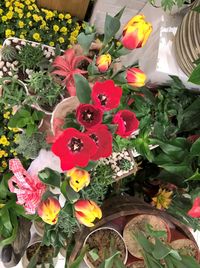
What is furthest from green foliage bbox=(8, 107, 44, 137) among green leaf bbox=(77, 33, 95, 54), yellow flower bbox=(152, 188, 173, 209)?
yellow flower bbox=(152, 188, 173, 209)

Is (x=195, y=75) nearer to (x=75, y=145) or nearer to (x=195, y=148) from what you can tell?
(x=195, y=148)

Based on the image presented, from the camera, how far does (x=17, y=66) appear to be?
50.6 inches

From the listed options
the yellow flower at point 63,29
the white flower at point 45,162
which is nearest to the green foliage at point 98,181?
the white flower at point 45,162

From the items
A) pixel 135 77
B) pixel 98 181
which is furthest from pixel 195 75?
pixel 98 181

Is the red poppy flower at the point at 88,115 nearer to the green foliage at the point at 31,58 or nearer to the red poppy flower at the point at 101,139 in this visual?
the red poppy flower at the point at 101,139

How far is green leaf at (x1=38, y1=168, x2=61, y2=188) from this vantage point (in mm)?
1044

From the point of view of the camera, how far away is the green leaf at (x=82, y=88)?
95 cm

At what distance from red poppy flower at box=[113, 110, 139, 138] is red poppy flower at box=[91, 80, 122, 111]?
0.13 feet

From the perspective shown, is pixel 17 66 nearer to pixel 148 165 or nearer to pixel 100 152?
pixel 100 152

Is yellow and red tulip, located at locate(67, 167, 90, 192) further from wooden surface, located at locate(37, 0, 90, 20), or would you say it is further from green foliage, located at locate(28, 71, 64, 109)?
wooden surface, located at locate(37, 0, 90, 20)

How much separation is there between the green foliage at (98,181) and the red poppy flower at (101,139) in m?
0.29

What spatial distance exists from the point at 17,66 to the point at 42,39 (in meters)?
0.50

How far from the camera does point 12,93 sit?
3.84 feet

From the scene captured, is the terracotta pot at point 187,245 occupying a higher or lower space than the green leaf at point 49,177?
lower
